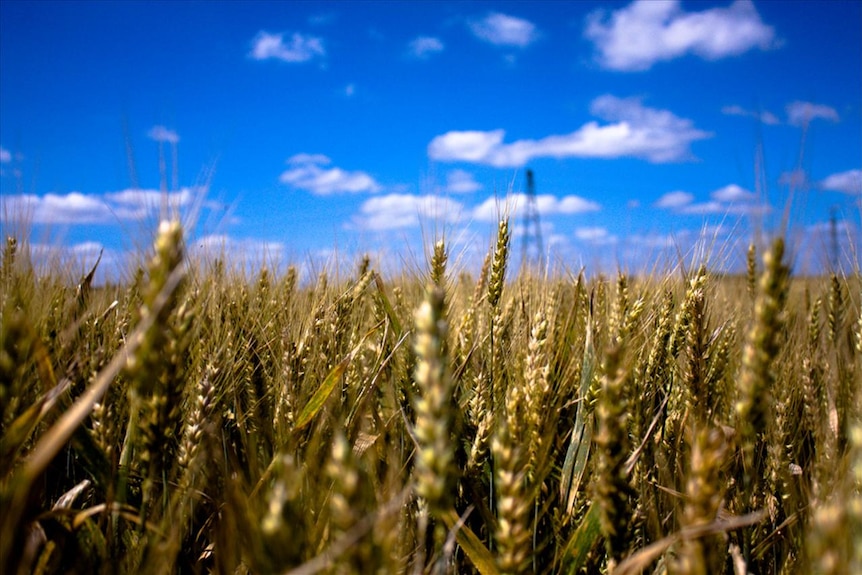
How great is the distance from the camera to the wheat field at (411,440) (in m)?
0.78

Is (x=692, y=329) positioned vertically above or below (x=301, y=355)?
above

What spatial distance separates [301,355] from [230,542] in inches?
40.2

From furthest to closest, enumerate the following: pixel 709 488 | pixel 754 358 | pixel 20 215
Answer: pixel 20 215 → pixel 754 358 → pixel 709 488

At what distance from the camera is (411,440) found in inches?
70.8

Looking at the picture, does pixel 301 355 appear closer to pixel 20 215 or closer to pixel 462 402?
pixel 462 402

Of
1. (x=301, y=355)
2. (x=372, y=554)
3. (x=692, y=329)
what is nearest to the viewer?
(x=372, y=554)

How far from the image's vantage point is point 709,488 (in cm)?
76

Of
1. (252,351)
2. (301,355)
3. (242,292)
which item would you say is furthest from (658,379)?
(242,292)

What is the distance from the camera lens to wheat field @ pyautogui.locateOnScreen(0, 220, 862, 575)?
0.78 m

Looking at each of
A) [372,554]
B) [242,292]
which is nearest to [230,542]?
[372,554]

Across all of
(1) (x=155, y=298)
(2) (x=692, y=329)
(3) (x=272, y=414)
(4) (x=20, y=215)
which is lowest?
(3) (x=272, y=414)

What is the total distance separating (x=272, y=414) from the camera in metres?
1.96

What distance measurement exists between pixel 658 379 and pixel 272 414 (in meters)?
1.40

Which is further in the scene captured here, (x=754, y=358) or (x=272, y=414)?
(x=272, y=414)
